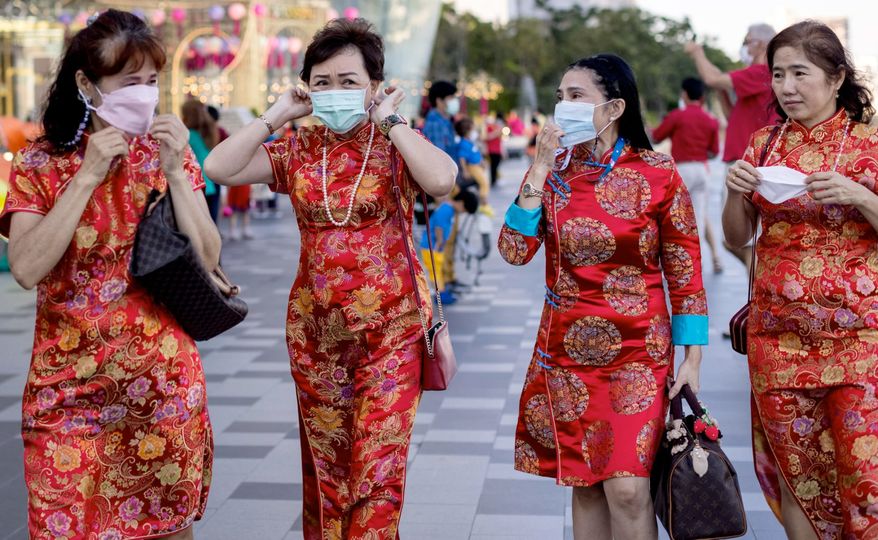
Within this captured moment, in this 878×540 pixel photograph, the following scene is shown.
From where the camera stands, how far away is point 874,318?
3402mm

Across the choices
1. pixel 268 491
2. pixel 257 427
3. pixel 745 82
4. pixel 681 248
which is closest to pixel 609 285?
pixel 681 248

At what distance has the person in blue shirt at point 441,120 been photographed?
31.8 ft

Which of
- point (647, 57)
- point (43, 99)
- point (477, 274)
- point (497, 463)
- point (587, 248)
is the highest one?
point (43, 99)

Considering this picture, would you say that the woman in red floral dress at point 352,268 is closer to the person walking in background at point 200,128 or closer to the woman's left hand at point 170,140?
the woman's left hand at point 170,140

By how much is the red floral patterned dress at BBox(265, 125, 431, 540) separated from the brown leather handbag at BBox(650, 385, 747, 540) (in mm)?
797

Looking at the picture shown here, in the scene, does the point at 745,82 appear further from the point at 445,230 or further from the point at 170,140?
the point at 170,140

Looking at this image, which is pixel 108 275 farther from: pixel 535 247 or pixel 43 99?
pixel 535 247

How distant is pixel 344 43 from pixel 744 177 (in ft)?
4.04

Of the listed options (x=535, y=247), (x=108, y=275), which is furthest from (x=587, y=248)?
(x=108, y=275)

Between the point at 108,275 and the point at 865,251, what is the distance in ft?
6.80

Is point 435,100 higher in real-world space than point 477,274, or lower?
higher

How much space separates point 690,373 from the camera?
11.6 ft

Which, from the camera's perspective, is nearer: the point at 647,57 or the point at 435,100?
the point at 435,100

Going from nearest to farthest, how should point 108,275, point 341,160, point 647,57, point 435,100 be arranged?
point 108,275 → point 341,160 → point 435,100 → point 647,57
